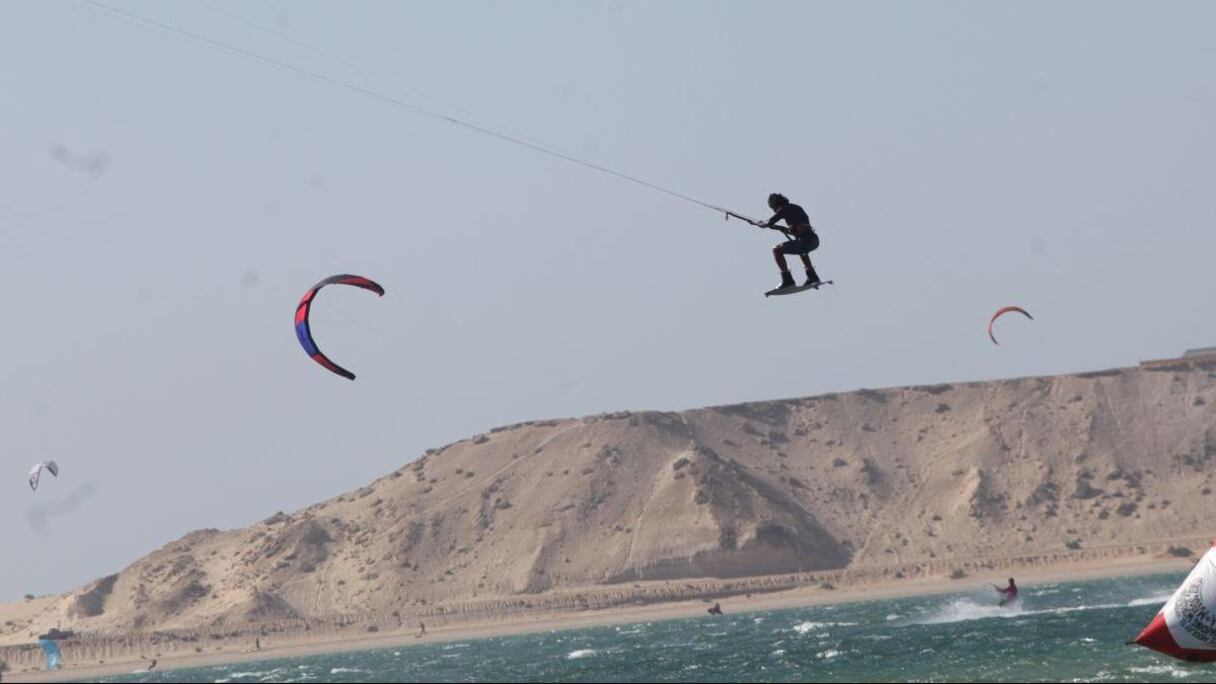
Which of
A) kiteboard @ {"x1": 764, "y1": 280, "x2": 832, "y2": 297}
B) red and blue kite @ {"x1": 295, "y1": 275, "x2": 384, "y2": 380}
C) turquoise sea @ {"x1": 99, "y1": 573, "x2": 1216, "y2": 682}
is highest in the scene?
red and blue kite @ {"x1": 295, "y1": 275, "x2": 384, "y2": 380}

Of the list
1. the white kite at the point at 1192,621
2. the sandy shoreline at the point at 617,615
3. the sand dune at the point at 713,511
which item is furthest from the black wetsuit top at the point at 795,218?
the sand dune at the point at 713,511

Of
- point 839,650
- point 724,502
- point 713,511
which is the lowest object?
point 839,650

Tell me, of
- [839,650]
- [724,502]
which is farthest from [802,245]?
[724,502]

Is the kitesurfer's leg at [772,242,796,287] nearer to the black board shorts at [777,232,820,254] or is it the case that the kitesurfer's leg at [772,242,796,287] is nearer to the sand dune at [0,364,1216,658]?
the black board shorts at [777,232,820,254]

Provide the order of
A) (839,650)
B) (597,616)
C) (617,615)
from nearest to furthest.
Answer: (839,650) → (597,616) → (617,615)

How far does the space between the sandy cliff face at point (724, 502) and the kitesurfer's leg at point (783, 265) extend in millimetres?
66413

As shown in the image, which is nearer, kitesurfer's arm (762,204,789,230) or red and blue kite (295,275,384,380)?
kitesurfer's arm (762,204,789,230)

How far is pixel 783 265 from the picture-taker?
28.5 metres

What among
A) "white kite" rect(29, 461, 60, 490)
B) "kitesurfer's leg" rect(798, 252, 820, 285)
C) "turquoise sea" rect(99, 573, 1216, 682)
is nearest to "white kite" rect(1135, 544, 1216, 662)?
"turquoise sea" rect(99, 573, 1216, 682)

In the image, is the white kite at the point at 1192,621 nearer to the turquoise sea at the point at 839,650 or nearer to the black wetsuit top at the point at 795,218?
the turquoise sea at the point at 839,650

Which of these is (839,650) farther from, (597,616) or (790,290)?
(597,616)

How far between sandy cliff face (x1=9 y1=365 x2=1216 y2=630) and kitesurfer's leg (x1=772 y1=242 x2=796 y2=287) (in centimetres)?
6641

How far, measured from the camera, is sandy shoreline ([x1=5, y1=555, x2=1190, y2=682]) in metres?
85.5

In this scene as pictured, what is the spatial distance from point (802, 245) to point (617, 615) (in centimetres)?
6339
